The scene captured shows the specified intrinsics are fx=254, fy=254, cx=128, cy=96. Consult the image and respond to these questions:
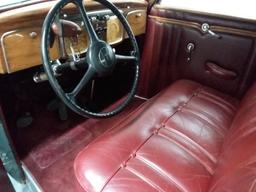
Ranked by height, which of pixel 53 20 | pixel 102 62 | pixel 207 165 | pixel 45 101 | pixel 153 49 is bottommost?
pixel 45 101

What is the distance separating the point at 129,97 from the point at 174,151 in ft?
1.19

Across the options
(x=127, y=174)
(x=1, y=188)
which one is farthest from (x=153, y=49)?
(x=1, y=188)

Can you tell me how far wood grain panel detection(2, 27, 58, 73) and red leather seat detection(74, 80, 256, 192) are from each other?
18.8 inches

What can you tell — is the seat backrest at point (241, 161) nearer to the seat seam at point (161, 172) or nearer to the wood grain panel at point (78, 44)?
the seat seam at point (161, 172)

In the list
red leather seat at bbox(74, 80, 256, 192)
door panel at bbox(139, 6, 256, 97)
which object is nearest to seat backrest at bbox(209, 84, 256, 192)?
red leather seat at bbox(74, 80, 256, 192)

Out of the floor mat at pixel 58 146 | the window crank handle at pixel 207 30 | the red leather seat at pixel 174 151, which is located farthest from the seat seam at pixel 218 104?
the floor mat at pixel 58 146

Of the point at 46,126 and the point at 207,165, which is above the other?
the point at 207,165

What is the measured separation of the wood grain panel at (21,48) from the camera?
1054 millimetres

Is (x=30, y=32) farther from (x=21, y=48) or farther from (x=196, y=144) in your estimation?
(x=196, y=144)

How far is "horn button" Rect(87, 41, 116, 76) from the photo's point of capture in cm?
112

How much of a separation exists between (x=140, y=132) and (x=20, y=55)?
635 mm

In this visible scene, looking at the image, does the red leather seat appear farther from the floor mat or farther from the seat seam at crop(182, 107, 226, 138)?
the floor mat

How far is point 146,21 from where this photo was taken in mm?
1849

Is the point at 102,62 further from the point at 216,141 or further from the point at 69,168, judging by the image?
the point at 69,168
